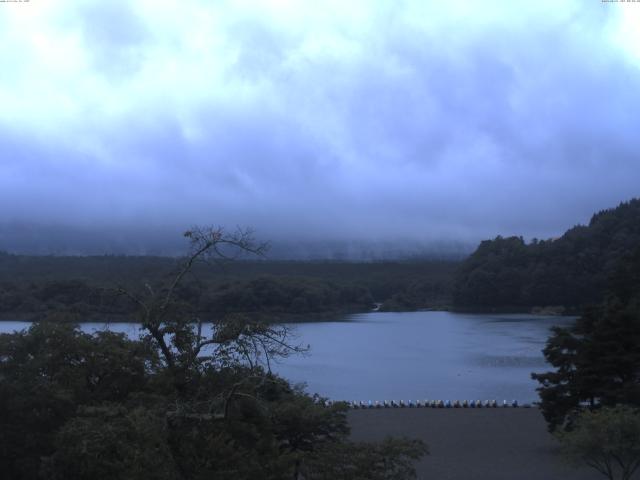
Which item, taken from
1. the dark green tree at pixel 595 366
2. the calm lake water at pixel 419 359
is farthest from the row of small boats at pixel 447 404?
the dark green tree at pixel 595 366

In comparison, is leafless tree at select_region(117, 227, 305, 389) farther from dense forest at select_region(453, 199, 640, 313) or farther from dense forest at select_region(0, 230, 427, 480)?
dense forest at select_region(453, 199, 640, 313)

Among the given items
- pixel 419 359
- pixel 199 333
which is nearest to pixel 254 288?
pixel 419 359

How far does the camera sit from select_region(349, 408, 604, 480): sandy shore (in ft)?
46.6

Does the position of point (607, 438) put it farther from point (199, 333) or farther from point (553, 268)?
point (553, 268)

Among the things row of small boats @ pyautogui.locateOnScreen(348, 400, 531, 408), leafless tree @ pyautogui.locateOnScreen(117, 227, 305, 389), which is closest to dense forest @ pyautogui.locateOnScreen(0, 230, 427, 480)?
leafless tree @ pyautogui.locateOnScreen(117, 227, 305, 389)

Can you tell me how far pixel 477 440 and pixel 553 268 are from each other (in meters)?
65.5

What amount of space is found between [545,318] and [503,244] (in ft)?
79.8

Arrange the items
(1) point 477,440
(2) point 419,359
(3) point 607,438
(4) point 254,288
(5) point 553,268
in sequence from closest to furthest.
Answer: (3) point 607,438
(1) point 477,440
(2) point 419,359
(4) point 254,288
(5) point 553,268

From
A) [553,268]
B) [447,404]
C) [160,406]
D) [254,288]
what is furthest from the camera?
[553,268]

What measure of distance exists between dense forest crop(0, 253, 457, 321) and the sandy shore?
5.53 metres

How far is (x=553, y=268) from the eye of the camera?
260ft

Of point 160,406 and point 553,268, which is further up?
point 553,268

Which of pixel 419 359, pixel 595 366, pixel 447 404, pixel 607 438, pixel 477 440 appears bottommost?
pixel 419 359

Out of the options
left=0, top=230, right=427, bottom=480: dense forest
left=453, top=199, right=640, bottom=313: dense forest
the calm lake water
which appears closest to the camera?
left=0, top=230, right=427, bottom=480: dense forest
